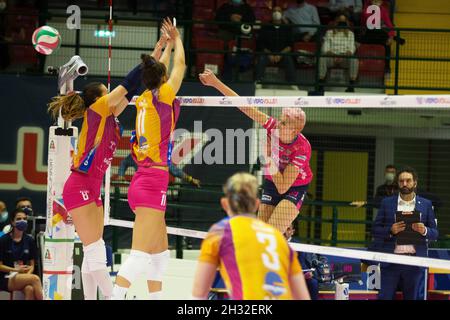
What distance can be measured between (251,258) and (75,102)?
3442 millimetres

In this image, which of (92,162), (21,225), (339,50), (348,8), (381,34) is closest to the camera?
(92,162)

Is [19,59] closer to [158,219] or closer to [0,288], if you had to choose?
[0,288]

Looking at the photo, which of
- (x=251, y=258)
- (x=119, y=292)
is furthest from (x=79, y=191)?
(x=251, y=258)

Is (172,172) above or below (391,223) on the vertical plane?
above

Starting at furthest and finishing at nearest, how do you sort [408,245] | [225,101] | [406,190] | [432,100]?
[406,190], [408,245], [225,101], [432,100]

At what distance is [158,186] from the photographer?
7.71 meters

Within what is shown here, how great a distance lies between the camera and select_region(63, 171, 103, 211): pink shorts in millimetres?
8039

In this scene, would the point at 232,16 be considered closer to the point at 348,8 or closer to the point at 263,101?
the point at 348,8

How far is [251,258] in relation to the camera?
533 centimetres

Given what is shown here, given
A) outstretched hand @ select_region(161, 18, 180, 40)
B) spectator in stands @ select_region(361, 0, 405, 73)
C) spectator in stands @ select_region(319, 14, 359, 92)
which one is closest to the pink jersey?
outstretched hand @ select_region(161, 18, 180, 40)

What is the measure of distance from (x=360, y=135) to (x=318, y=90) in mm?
2668

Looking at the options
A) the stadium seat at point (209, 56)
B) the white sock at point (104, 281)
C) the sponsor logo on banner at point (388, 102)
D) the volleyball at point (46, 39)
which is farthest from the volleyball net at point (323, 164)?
the sponsor logo on banner at point (388, 102)

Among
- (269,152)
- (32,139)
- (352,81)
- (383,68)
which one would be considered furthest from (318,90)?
(269,152)

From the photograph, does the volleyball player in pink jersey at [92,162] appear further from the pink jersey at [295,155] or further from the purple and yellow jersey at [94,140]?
the pink jersey at [295,155]
